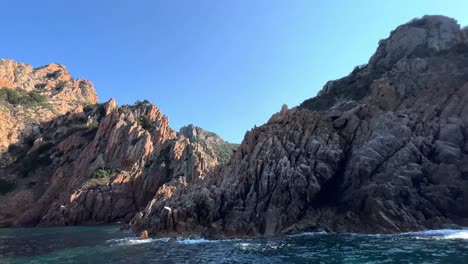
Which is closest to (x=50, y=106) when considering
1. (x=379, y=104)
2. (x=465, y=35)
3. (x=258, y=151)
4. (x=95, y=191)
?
(x=95, y=191)

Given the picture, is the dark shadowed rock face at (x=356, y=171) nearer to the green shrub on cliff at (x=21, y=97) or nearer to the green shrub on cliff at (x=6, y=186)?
the green shrub on cliff at (x=6, y=186)

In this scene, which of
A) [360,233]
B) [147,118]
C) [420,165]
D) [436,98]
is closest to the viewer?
[360,233]

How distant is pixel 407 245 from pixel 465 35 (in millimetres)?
63006

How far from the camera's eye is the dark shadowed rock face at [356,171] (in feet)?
164

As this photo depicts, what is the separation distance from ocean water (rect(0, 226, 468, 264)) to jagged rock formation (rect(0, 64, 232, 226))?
46.9 metres

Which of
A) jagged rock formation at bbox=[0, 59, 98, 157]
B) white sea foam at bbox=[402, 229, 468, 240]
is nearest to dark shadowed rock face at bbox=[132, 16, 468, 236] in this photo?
white sea foam at bbox=[402, 229, 468, 240]

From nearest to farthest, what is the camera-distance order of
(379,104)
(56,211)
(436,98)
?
1. (436,98)
2. (379,104)
3. (56,211)

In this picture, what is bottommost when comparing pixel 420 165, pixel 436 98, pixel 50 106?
pixel 420 165

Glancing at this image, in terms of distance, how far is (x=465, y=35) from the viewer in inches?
3145

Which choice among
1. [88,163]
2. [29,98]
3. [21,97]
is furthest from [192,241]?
[29,98]

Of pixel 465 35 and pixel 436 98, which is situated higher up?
pixel 465 35

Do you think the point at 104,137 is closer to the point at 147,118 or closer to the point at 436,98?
the point at 147,118

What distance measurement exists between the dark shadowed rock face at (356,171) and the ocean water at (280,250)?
4907 mm

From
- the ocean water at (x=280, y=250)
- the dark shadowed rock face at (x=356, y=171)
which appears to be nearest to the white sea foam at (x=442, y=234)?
the ocean water at (x=280, y=250)
